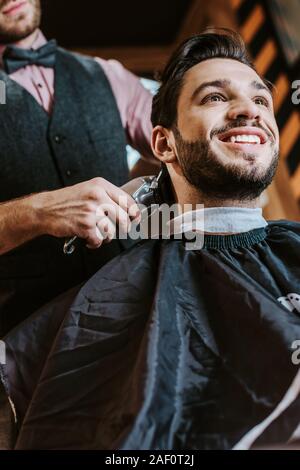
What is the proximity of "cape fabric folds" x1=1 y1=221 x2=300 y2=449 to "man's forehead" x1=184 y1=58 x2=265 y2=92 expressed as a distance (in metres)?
0.46

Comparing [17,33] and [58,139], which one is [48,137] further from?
[17,33]

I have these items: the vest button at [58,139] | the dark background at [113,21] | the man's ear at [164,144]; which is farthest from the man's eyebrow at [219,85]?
the dark background at [113,21]

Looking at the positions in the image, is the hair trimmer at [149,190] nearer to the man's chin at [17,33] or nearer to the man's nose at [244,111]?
the man's nose at [244,111]

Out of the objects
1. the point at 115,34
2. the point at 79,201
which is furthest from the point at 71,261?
the point at 115,34

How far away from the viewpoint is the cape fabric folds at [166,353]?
1132 mm

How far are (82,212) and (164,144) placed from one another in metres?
0.52

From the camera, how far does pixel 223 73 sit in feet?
5.62

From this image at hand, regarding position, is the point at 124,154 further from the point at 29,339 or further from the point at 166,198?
the point at 29,339

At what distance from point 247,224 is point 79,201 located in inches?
19.8

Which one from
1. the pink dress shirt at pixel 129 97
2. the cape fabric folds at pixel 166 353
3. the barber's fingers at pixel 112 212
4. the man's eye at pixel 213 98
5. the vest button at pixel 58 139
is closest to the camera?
the cape fabric folds at pixel 166 353

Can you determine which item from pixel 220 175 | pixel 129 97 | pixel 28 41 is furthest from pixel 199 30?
pixel 220 175

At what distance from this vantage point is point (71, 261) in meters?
1.90

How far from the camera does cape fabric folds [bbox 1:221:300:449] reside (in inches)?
44.6

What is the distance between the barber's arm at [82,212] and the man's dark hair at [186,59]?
0.48 metres
